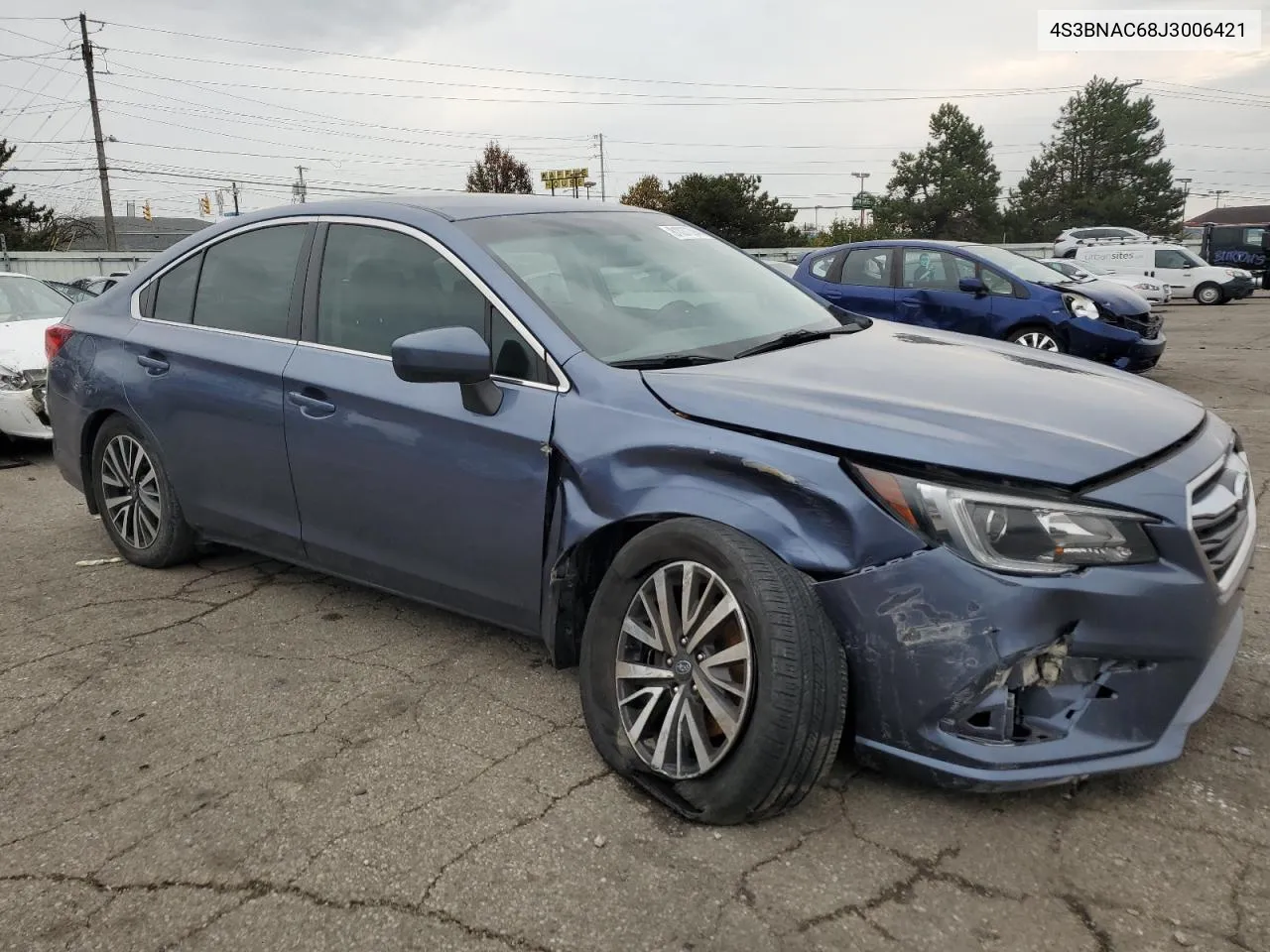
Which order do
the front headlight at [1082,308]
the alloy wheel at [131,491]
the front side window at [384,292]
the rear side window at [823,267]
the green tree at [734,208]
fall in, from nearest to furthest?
the front side window at [384,292] → the alloy wheel at [131,491] → the front headlight at [1082,308] → the rear side window at [823,267] → the green tree at [734,208]

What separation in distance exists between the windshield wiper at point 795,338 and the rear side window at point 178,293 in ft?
8.11

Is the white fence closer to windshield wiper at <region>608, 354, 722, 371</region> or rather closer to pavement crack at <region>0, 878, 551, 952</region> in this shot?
windshield wiper at <region>608, 354, 722, 371</region>

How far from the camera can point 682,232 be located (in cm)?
406

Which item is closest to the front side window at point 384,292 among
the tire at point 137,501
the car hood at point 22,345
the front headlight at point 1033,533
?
the tire at point 137,501

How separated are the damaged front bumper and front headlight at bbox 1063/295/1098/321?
8269mm

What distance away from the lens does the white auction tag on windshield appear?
3990 mm

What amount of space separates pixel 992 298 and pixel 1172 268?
2003 cm

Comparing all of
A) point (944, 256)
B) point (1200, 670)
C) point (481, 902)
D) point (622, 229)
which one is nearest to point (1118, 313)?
point (944, 256)

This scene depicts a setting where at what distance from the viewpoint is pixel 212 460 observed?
13.4 feet

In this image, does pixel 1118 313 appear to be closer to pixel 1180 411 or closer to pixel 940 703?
pixel 1180 411

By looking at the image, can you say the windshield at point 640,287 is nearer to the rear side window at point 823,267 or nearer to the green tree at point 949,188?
the rear side window at point 823,267

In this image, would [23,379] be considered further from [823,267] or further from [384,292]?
[823,267]

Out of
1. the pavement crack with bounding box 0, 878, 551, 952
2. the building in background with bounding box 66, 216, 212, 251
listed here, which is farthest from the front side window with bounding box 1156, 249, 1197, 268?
the building in background with bounding box 66, 216, 212, 251

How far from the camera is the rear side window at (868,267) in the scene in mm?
10938
